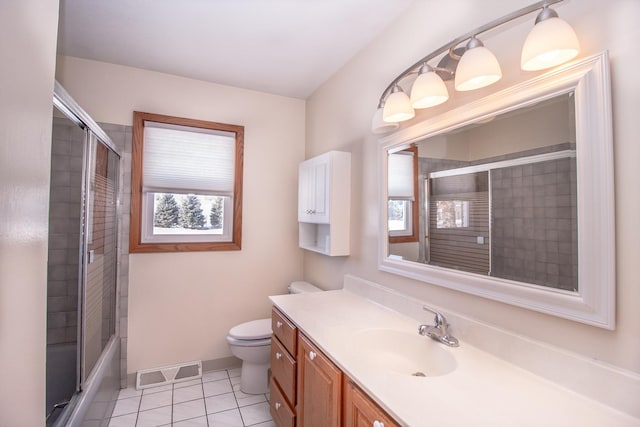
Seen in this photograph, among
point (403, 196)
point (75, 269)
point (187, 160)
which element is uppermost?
point (187, 160)

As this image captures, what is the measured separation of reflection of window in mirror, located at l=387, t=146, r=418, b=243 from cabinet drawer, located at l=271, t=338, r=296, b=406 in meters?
0.89

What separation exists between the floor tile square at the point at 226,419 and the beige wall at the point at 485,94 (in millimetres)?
1117

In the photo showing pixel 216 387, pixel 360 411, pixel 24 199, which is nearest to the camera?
pixel 24 199

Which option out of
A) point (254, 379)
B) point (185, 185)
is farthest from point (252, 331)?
point (185, 185)

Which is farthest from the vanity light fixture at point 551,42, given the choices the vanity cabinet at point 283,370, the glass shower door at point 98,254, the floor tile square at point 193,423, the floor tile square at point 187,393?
the floor tile square at point 187,393

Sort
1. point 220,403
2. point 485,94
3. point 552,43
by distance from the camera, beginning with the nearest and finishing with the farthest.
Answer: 1. point 552,43
2. point 485,94
3. point 220,403

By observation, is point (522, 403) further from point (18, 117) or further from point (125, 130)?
point (125, 130)

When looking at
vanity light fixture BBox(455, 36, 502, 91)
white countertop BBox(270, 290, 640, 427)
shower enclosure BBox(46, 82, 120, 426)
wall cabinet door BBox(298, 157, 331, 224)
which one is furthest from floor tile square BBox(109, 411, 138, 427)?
vanity light fixture BBox(455, 36, 502, 91)

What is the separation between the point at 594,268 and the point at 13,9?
5.31 feet

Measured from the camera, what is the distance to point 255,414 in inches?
82.0

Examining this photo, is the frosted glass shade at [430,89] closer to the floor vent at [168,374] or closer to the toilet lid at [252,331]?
the toilet lid at [252,331]

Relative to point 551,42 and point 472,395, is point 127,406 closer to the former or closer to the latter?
point 472,395

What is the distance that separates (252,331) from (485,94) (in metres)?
2.17

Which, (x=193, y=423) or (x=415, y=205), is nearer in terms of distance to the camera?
(x=415, y=205)
